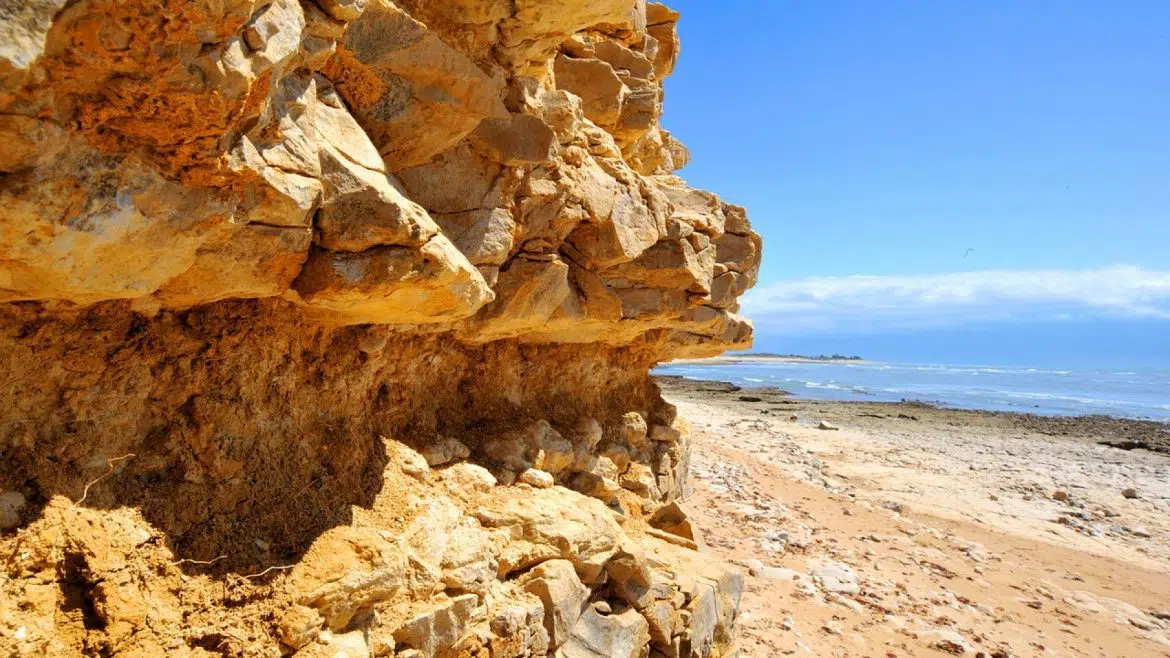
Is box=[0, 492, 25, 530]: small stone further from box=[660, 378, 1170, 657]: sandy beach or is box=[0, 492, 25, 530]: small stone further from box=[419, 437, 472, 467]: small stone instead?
box=[660, 378, 1170, 657]: sandy beach

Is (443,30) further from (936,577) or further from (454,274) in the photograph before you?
(936,577)

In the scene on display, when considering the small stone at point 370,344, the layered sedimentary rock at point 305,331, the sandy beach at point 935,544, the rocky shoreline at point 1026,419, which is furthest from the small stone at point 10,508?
the rocky shoreline at point 1026,419

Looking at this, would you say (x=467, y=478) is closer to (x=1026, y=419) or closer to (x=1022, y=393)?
(x=1026, y=419)

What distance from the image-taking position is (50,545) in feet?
9.49

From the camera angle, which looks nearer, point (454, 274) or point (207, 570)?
point (207, 570)

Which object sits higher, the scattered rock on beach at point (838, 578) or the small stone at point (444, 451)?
the small stone at point (444, 451)

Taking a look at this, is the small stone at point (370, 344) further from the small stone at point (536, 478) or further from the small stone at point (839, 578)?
the small stone at point (839, 578)

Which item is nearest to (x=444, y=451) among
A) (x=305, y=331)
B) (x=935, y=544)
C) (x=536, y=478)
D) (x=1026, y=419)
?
(x=536, y=478)

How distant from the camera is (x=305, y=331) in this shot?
423 centimetres

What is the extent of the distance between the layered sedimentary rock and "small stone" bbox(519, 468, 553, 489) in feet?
0.08

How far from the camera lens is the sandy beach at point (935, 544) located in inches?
321

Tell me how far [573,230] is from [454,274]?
2288mm

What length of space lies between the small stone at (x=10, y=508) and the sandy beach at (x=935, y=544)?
21.3ft

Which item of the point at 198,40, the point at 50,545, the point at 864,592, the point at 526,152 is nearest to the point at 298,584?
the point at 50,545
